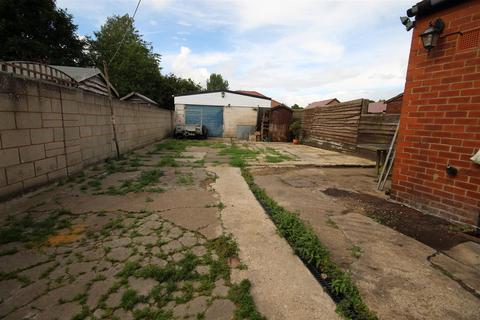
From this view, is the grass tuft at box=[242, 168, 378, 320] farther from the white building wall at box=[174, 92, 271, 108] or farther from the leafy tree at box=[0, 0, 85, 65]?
the leafy tree at box=[0, 0, 85, 65]

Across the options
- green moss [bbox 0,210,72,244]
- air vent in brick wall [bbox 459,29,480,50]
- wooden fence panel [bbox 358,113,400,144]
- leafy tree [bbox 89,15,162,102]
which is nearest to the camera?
green moss [bbox 0,210,72,244]

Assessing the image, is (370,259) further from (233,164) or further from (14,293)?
(233,164)

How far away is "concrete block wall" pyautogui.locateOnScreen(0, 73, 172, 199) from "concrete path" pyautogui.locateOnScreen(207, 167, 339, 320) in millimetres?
2808

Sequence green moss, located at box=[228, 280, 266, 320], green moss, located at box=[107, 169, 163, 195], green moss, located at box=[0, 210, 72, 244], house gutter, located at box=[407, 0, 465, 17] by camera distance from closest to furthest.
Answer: green moss, located at box=[228, 280, 266, 320] → green moss, located at box=[0, 210, 72, 244] → house gutter, located at box=[407, 0, 465, 17] → green moss, located at box=[107, 169, 163, 195]

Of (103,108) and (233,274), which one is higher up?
(103,108)

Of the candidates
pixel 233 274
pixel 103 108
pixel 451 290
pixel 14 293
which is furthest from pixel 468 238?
pixel 103 108

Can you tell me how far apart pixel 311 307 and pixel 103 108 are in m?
6.26

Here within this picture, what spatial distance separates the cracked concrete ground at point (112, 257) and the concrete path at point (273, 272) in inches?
7.7

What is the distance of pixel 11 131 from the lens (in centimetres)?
310

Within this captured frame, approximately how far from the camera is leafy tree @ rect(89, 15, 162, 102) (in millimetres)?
23609

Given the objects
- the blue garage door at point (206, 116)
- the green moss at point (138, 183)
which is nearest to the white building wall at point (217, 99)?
the blue garage door at point (206, 116)

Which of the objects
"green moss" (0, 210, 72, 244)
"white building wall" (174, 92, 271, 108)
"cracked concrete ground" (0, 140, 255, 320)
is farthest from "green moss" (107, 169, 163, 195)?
"white building wall" (174, 92, 271, 108)

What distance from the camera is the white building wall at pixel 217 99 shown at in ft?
55.6

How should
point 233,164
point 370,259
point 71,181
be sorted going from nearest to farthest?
point 370,259
point 71,181
point 233,164
